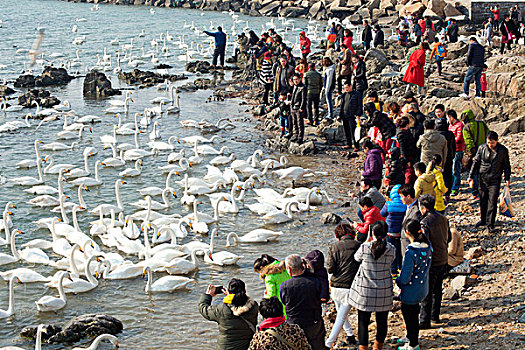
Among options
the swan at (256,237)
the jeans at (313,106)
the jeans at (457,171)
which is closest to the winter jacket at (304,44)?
the jeans at (313,106)

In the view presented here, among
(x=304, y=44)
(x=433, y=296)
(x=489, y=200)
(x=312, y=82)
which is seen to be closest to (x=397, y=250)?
(x=433, y=296)

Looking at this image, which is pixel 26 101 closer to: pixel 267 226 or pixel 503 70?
pixel 267 226

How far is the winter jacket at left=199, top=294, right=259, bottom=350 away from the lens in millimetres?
6324

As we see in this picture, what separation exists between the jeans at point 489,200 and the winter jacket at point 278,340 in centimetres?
612

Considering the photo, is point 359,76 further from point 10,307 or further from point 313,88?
point 10,307

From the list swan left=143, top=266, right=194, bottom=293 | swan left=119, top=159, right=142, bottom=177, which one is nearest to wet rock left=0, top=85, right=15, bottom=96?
swan left=119, top=159, right=142, bottom=177

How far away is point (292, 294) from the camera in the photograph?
6.80 m

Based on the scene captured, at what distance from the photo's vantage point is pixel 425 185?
10086 mm

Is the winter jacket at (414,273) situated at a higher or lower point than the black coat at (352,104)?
lower

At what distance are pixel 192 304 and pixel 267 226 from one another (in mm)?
3404

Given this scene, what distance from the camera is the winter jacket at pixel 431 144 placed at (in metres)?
11.5

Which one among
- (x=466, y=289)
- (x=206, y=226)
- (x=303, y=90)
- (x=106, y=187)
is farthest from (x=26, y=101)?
(x=466, y=289)

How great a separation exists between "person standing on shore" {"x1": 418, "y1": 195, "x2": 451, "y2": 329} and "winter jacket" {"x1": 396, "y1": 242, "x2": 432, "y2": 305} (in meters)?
0.61

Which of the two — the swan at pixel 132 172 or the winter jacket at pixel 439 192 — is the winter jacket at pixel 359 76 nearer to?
the swan at pixel 132 172
